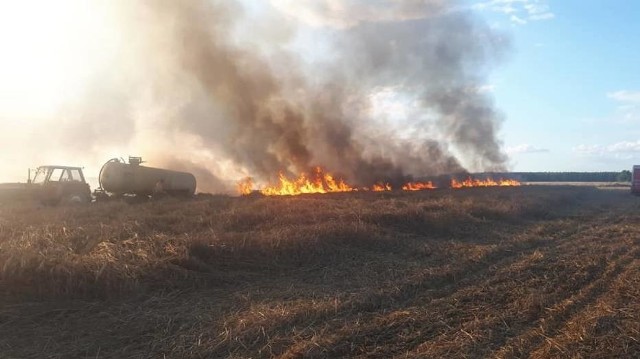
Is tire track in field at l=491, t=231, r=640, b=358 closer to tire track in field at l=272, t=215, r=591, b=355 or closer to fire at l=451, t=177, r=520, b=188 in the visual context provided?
tire track in field at l=272, t=215, r=591, b=355

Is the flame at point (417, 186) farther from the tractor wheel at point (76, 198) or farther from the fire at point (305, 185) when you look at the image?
the tractor wheel at point (76, 198)

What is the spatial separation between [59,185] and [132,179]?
3341 millimetres

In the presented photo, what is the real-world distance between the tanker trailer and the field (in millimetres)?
12072

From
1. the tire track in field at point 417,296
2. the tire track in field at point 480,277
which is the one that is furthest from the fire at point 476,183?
the tire track in field at point 417,296

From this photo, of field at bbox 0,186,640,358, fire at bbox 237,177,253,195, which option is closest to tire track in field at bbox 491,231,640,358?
field at bbox 0,186,640,358

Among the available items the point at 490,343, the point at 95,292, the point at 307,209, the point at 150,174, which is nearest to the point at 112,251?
the point at 95,292

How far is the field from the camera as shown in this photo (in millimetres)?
6062

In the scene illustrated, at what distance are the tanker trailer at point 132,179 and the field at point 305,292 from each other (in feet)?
39.6

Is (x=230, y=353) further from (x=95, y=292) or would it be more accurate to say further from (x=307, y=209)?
(x=307, y=209)

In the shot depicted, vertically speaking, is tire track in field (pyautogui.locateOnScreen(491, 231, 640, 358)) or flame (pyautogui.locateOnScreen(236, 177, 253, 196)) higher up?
flame (pyautogui.locateOnScreen(236, 177, 253, 196))

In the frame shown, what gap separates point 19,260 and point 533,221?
16.8 meters

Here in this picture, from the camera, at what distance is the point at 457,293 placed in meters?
8.23

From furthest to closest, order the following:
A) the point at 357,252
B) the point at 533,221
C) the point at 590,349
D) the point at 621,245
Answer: the point at 533,221 < the point at 621,245 < the point at 357,252 < the point at 590,349

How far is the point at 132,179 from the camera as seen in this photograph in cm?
2616
